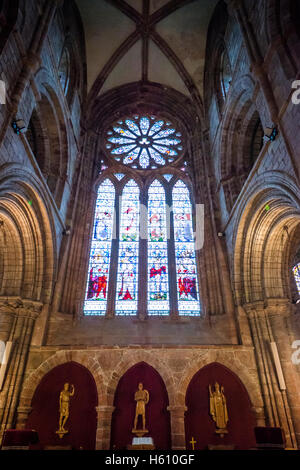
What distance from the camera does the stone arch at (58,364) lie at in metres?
8.23

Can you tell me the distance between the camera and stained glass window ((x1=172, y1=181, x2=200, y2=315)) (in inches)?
420

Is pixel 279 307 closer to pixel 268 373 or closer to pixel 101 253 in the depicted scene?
pixel 268 373

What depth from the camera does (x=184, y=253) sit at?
463 inches

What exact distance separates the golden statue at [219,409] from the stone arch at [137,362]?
998 millimetres

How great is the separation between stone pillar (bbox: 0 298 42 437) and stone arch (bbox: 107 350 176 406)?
7.59 feet

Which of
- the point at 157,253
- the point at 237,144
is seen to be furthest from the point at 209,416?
the point at 237,144

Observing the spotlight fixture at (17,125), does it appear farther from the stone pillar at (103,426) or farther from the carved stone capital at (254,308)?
the carved stone capital at (254,308)

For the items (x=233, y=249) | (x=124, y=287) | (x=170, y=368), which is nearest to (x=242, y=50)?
(x=233, y=249)

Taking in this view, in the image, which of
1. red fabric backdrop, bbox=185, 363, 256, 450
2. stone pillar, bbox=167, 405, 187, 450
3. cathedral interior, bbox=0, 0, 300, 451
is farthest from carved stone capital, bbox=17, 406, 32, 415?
red fabric backdrop, bbox=185, 363, 256, 450

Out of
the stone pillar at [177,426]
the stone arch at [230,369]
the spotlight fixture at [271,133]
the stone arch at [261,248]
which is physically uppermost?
the spotlight fixture at [271,133]

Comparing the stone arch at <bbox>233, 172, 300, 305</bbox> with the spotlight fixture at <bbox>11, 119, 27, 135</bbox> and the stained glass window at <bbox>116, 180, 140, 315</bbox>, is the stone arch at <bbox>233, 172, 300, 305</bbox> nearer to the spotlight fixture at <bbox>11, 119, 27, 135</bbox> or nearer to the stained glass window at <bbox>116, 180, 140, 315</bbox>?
the stained glass window at <bbox>116, 180, 140, 315</bbox>

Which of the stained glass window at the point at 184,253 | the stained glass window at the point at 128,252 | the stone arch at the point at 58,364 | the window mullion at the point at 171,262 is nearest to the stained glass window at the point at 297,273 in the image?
the stained glass window at the point at 184,253

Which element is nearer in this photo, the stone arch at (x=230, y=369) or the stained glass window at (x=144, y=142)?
the stone arch at (x=230, y=369)
